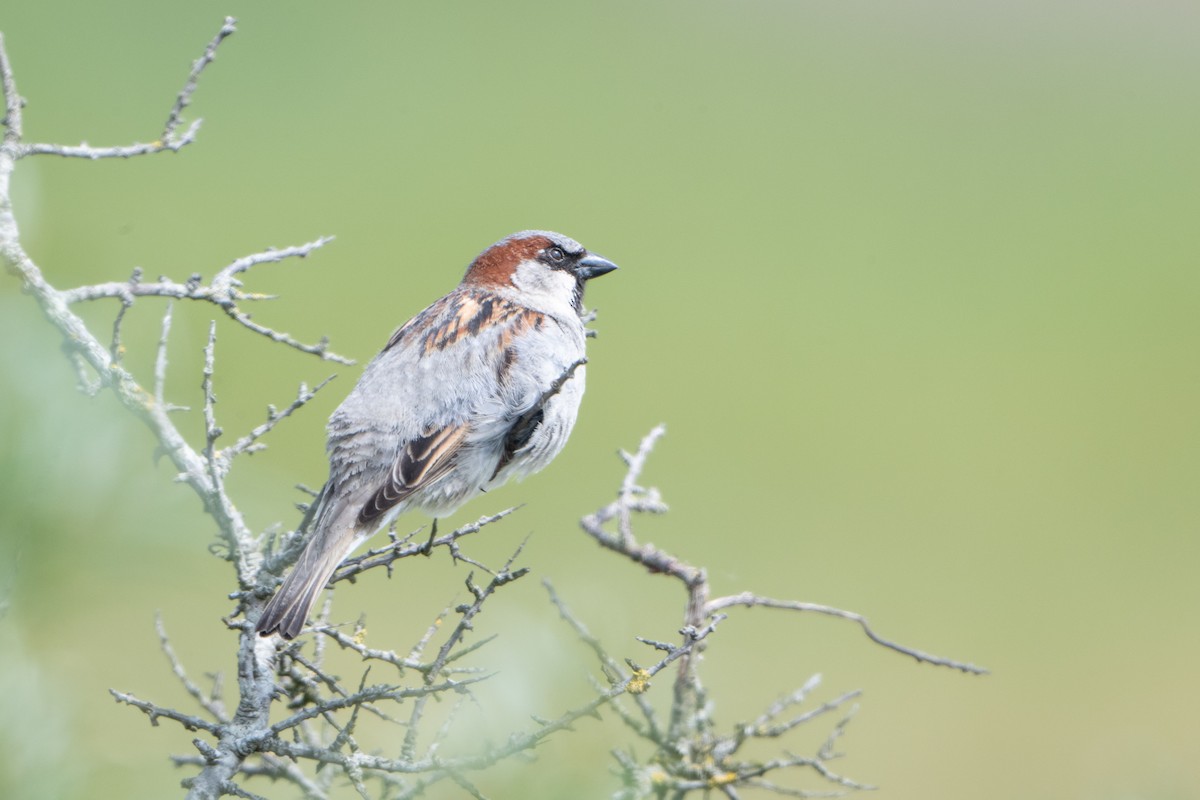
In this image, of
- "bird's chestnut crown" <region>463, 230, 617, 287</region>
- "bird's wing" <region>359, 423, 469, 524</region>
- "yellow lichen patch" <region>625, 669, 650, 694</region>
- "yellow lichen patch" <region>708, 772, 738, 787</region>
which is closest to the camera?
"yellow lichen patch" <region>625, 669, 650, 694</region>

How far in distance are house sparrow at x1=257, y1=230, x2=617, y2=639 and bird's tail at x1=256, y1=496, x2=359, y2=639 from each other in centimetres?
21

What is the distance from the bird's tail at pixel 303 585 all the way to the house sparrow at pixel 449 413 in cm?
21

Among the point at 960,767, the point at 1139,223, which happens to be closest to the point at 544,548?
the point at 960,767

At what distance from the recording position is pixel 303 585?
250 cm

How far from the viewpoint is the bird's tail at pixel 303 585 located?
7.82ft

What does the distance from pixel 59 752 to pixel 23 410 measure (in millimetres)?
229

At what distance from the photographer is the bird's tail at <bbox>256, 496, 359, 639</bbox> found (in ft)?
7.82

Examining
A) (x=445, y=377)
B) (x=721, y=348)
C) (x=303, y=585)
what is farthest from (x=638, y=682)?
(x=721, y=348)

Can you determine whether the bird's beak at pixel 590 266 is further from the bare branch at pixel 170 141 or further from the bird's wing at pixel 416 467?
the bare branch at pixel 170 141

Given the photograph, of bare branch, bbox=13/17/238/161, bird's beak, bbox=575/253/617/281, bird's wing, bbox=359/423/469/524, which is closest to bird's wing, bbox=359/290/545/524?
bird's wing, bbox=359/423/469/524

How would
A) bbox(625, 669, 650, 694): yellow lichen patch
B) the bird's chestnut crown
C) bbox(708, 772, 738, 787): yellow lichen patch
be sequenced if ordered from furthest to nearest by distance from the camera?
the bird's chestnut crown, bbox(708, 772, 738, 787): yellow lichen patch, bbox(625, 669, 650, 694): yellow lichen patch

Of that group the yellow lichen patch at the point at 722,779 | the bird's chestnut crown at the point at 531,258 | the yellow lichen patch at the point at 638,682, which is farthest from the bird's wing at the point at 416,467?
the yellow lichen patch at the point at 638,682

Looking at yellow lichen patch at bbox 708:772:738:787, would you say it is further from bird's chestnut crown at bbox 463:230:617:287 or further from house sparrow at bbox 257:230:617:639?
bird's chestnut crown at bbox 463:230:617:287

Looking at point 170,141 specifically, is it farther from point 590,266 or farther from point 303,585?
point 590,266
